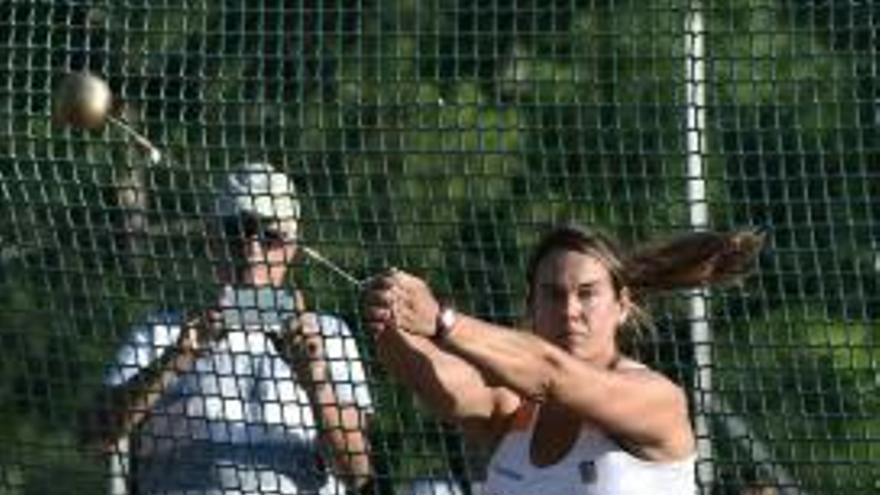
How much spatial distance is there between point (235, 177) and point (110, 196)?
0.56 m

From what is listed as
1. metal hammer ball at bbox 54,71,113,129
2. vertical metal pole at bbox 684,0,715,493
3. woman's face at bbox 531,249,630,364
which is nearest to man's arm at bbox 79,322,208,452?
metal hammer ball at bbox 54,71,113,129

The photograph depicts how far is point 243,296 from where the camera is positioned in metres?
6.45

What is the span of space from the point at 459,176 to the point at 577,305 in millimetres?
1423

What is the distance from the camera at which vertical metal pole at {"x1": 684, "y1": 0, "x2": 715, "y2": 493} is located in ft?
20.9

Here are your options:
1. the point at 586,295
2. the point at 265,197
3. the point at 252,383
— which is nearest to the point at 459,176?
the point at 265,197

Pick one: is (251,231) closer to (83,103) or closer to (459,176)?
(459,176)

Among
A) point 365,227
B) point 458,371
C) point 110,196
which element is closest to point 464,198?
point 365,227

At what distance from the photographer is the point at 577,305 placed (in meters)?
5.15

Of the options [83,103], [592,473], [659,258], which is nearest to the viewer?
[592,473]

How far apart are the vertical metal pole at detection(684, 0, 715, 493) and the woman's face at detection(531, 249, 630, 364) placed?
1.13m

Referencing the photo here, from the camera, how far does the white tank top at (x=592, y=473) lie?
5.03m

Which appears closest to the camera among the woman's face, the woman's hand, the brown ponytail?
the woman's hand

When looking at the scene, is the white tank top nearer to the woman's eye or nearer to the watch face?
the woman's eye

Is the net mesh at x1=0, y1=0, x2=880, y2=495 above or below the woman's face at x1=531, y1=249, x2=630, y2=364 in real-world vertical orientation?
above
